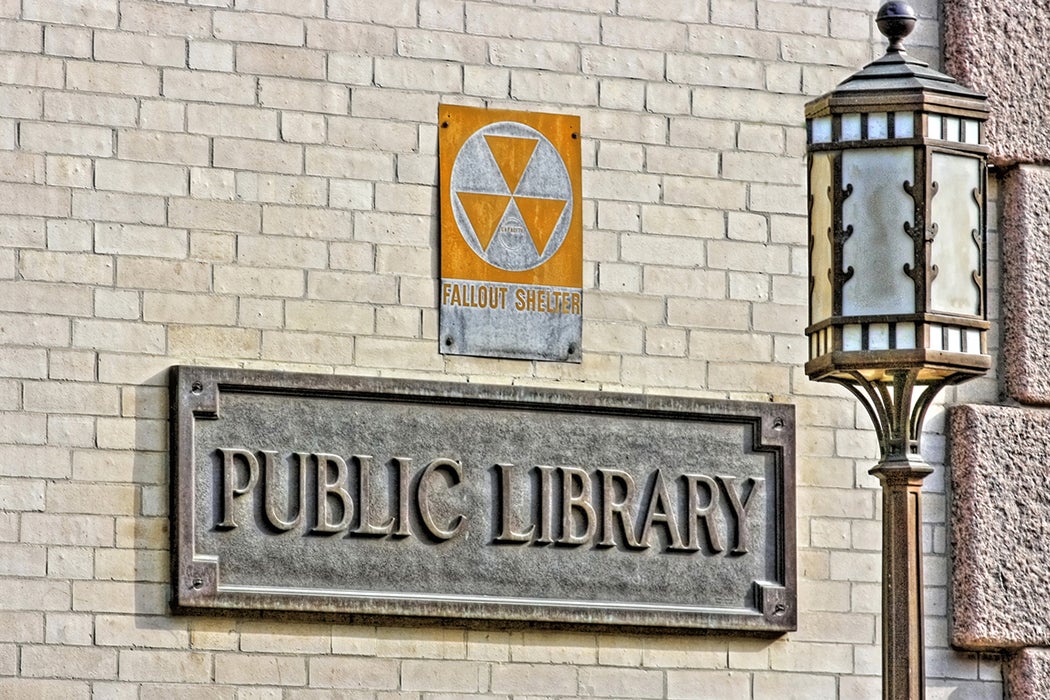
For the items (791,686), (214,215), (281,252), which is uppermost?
(214,215)

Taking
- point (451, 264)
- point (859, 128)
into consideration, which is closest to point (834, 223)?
point (859, 128)

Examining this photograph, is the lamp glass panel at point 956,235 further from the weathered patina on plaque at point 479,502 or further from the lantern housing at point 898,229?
the weathered patina on plaque at point 479,502

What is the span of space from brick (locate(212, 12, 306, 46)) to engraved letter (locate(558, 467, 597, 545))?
1.83m

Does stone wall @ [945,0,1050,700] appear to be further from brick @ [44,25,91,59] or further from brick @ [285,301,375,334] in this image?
brick @ [44,25,91,59]

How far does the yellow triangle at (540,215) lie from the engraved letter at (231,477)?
1335 millimetres

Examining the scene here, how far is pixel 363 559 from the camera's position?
8.38 meters

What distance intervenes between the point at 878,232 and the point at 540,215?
2.22 meters

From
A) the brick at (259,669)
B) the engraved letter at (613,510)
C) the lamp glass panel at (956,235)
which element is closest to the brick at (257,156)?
the engraved letter at (613,510)

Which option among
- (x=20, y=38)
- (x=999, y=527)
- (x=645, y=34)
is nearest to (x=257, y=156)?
(x=20, y=38)

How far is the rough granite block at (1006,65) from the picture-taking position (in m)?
9.30

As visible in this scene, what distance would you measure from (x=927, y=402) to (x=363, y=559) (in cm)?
238

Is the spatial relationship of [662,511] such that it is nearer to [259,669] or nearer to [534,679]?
[534,679]

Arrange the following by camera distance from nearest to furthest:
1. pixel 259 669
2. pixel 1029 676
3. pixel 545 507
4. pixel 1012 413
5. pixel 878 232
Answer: pixel 878 232
pixel 259 669
pixel 545 507
pixel 1029 676
pixel 1012 413

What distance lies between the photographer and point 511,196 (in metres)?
8.77
